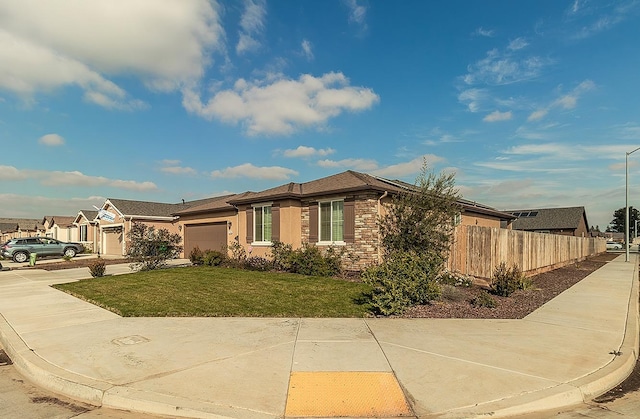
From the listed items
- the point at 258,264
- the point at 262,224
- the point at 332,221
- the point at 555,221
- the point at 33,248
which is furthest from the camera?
the point at 555,221

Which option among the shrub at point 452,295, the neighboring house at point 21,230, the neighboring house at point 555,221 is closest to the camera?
the shrub at point 452,295

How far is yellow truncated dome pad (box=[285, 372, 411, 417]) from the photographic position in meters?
4.01

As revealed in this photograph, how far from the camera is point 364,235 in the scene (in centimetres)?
1539

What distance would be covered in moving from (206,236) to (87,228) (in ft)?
74.2

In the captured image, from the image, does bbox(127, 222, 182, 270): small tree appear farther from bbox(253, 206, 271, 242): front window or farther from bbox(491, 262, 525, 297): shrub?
bbox(491, 262, 525, 297): shrub

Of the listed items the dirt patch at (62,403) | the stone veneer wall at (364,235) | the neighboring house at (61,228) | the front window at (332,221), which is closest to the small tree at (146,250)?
the front window at (332,221)

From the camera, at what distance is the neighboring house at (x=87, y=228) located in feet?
122

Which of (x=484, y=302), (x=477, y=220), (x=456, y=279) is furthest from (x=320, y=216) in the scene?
(x=477, y=220)

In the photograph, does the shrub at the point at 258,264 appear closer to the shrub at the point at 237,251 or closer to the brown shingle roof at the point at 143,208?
the shrub at the point at 237,251

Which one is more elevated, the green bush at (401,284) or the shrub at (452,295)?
the green bush at (401,284)

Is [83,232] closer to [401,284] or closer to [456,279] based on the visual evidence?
[456,279]

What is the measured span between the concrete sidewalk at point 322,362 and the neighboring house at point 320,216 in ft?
24.8

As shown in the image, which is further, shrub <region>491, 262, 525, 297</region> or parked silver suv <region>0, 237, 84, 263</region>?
parked silver suv <region>0, 237, 84, 263</region>

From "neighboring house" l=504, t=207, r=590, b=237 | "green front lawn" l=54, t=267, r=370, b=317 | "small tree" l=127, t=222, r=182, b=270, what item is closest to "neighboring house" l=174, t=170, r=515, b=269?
"green front lawn" l=54, t=267, r=370, b=317
